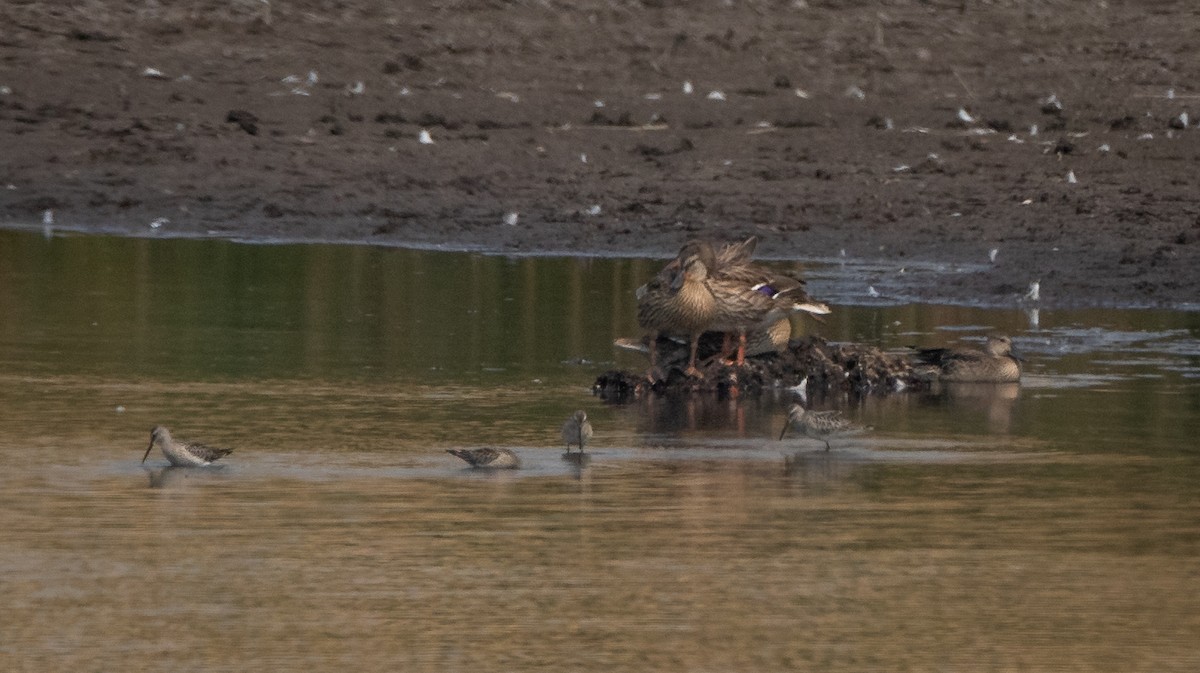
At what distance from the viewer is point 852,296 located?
17.4m

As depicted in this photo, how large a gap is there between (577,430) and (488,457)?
2.12 feet

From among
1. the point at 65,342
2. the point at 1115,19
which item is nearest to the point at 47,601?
the point at 65,342

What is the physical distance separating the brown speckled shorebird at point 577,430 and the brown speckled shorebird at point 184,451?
144 cm

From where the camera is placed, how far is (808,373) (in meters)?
13.1

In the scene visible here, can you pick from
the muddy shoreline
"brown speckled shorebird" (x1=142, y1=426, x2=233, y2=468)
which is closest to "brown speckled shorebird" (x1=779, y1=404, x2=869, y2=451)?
"brown speckled shorebird" (x1=142, y1=426, x2=233, y2=468)

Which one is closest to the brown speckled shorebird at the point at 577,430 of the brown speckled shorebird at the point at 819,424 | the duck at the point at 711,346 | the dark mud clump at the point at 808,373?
the brown speckled shorebird at the point at 819,424

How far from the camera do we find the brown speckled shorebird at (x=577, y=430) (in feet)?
34.1

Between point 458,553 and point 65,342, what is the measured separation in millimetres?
6640

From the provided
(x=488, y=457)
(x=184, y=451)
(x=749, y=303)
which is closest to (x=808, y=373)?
(x=749, y=303)

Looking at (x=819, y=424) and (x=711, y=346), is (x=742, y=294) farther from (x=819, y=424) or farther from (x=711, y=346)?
(x=819, y=424)

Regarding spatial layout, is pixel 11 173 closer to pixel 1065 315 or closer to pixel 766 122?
pixel 766 122

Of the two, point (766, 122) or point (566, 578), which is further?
point (766, 122)

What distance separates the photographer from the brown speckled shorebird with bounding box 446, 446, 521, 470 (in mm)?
9875

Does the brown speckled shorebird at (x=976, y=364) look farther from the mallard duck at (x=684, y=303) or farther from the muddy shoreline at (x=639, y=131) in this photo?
the muddy shoreline at (x=639, y=131)
